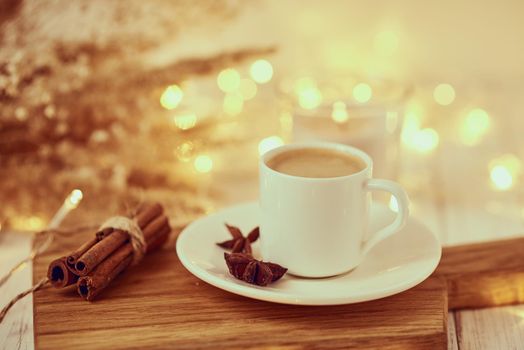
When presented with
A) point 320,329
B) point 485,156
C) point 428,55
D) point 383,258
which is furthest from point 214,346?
point 428,55

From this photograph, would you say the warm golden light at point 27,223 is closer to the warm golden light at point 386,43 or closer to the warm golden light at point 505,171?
the warm golden light at point 505,171

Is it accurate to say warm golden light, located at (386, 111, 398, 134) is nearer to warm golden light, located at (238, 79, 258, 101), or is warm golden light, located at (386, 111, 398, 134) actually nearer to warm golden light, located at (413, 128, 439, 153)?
warm golden light, located at (413, 128, 439, 153)

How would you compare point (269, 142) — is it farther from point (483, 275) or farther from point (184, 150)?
point (483, 275)

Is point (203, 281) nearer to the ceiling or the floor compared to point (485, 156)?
nearer to the ceiling

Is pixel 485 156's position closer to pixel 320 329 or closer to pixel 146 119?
pixel 146 119

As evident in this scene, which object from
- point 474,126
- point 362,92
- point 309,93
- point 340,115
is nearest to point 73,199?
point 340,115

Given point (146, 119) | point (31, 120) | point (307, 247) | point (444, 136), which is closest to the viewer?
point (307, 247)
